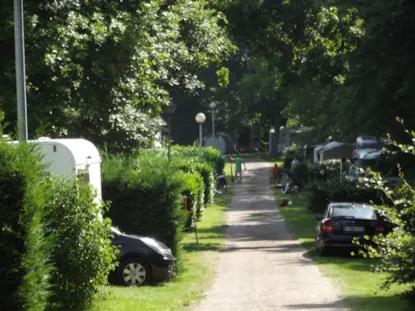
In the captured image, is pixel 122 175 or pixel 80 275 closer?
pixel 80 275

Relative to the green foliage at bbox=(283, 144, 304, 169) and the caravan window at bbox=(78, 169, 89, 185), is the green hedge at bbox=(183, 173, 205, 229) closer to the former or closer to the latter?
the caravan window at bbox=(78, 169, 89, 185)

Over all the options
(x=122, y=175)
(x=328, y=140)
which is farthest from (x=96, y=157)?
(x=328, y=140)

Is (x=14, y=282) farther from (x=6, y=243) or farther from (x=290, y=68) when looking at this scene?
(x=290, y=68)

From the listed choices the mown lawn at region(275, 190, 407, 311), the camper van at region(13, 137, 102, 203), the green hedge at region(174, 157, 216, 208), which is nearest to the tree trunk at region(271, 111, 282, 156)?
the green hedge at region(174, 157, 216, 208)

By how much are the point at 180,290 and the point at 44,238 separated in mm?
6243

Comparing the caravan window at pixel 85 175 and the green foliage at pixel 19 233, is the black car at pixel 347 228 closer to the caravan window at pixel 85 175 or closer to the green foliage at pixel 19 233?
the caravan window at pixel 85 175

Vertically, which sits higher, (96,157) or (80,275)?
(96,157)

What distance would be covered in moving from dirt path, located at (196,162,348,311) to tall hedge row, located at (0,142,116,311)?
2.24m

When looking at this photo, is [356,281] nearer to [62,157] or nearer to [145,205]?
[145,205]

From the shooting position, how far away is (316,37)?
3309cm

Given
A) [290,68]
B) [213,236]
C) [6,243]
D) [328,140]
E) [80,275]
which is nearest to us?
[6,243]

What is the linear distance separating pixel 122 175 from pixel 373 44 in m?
11.5

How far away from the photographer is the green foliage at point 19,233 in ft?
34.7

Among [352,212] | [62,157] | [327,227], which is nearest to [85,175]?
[62,157]
